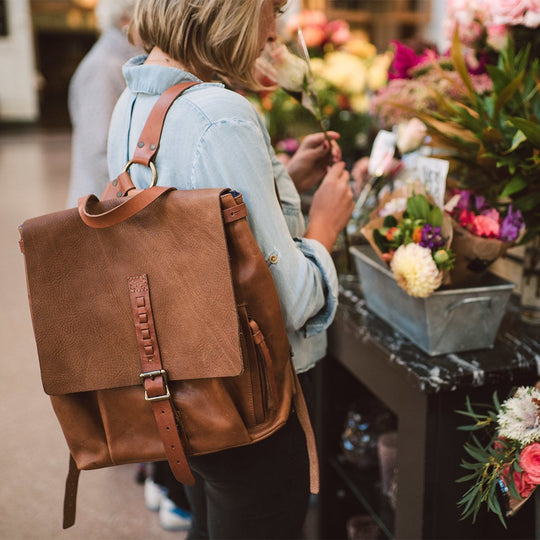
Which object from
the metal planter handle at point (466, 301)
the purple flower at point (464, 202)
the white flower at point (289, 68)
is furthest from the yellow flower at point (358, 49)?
the metal planter handle at point (466, 301)

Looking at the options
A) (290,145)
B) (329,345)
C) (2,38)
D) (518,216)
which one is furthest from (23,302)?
(2,38)

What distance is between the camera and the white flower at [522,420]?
87 centimetres

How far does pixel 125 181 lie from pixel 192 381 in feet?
1.04

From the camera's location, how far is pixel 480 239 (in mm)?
1125

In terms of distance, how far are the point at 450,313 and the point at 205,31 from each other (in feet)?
2.15

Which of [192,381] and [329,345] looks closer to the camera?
[192,381]

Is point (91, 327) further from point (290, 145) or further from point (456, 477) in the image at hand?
point (290, 145)

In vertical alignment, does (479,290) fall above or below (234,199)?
below

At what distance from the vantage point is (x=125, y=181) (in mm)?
934

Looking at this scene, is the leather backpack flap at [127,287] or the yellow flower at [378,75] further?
the yellow flower at [378,75]

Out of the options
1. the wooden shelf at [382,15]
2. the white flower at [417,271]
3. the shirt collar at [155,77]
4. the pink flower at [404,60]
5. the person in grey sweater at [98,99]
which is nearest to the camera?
the shirt collar at [155,77]

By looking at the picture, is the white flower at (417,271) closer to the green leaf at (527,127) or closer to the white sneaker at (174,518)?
the green leaf at (527,127)

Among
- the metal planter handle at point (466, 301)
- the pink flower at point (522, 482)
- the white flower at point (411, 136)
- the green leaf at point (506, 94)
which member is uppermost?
the green leaf at point (506, 94)

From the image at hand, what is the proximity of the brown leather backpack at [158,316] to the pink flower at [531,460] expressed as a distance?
14.0 inches
